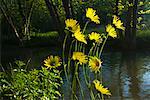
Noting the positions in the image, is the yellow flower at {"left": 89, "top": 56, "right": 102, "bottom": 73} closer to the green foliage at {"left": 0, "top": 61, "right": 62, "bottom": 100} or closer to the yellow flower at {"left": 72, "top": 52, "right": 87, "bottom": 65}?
the yellow flower at {"left": 72, "top": 52, "right": 87, "bottom": 65}

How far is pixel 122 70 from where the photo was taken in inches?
452

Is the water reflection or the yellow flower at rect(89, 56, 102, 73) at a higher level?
the yellow flower at rect(89, 56, 102, 73)

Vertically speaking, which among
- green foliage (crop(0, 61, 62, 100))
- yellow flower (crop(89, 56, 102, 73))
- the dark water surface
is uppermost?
yellow flower (crop(89, 56, 102, 73))

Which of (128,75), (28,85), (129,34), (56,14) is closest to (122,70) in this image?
(128,75)

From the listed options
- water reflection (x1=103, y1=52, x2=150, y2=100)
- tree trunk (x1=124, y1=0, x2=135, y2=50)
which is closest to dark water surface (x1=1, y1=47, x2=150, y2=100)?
water reflection (x1=103, y1=52, x2=150, y2=100)

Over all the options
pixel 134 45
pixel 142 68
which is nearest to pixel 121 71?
pixel 142 68

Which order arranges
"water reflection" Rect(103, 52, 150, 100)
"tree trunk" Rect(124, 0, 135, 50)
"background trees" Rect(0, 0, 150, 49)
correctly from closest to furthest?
"water reflection" Rect(103, 52, 150, 100) → "background trees" Rect(0, 0, 150, 49) → "tree trunk" Rect(124, 0, 135, 50)

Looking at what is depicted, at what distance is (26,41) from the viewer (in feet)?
61.0

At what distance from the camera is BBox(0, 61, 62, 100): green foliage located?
2.59 meters

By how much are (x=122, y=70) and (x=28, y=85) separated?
9.02 m

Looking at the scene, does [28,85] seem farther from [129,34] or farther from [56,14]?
[129,34]

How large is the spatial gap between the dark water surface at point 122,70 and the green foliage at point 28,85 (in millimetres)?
4889

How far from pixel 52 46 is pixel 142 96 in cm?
1128

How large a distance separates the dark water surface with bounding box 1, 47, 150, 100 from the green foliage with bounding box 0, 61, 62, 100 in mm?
4889
